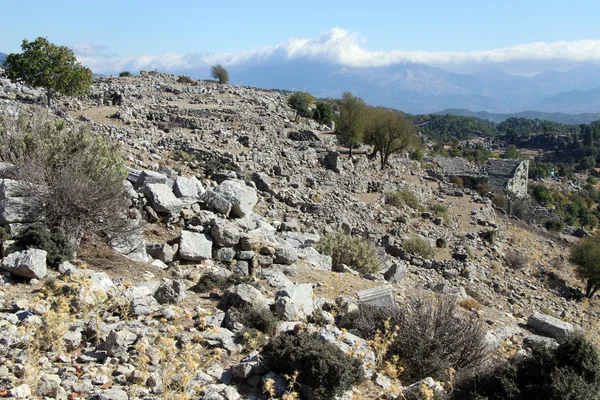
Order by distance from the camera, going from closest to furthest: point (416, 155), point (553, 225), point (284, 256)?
point (284, 256) < point (553, 225) < point (416, 155)

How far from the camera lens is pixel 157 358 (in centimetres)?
455

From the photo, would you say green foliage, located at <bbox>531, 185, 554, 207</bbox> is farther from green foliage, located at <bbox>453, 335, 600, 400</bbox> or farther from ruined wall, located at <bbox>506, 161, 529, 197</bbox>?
green foliage, located at <bbox>453, 335, 600, 400</bbox>

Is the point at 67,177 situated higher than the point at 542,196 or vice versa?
the point at 67,177

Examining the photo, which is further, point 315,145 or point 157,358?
point 315,145

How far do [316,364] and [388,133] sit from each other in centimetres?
2834

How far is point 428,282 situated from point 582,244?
9.91 meters

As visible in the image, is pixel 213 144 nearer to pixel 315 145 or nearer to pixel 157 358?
pixel 315 145

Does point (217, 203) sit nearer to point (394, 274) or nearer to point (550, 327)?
point (394, 274)

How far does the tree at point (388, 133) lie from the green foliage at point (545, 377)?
27398 millimetres

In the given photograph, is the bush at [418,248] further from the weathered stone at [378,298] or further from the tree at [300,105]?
the tree at [300,105]

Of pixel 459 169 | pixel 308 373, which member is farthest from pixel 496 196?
pixel 308 373

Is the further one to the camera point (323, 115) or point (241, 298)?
point (323, 115)

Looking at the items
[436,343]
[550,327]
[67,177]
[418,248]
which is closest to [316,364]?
[436,343]

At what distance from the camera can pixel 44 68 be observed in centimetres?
2316
